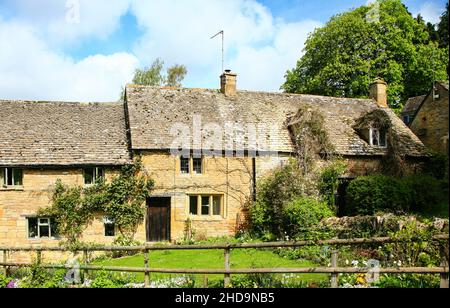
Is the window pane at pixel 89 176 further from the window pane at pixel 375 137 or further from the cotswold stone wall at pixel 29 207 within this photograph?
the window pane at pixel 375 137

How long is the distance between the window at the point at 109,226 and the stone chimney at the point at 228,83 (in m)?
11.0

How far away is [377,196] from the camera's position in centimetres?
2197

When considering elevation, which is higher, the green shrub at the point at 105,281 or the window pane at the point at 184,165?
the window pane at the point at 184,165

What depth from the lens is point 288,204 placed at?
72.4ft

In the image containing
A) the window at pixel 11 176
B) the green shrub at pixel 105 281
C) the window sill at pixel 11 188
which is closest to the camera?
the green shrub at pixel 105 281

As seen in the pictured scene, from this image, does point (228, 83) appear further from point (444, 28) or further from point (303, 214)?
point (444, 28)

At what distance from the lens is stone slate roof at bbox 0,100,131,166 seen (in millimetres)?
22938

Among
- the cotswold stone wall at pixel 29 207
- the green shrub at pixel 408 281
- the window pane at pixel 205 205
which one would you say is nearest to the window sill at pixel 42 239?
the cotswold stone wall at pixel 29 207

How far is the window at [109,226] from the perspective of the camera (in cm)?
2311

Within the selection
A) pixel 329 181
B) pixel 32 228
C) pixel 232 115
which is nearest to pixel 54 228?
pixel 32 228

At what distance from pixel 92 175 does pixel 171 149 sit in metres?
4.33

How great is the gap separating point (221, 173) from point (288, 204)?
177 inches

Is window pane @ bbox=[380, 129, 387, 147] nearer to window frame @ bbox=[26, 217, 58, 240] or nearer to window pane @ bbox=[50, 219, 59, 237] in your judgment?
window pane @ bbox=[50, 219, 59, 237]

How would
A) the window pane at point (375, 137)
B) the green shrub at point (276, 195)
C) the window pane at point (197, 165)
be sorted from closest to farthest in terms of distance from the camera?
the green shrub at point (276, 195) → the window pane at point (197, 165) → the window pane at point (375, 137)
